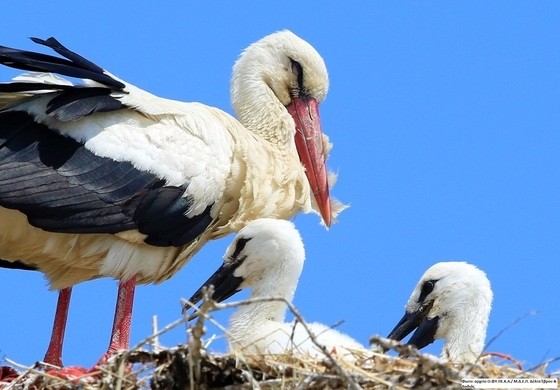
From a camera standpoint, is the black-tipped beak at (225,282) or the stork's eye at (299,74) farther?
the stork's eye at (299,74)

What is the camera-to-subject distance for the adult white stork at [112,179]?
25.6ft

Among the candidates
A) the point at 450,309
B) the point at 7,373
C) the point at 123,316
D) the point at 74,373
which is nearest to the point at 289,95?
the point at 123,316

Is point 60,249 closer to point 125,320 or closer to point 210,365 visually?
point 125,320

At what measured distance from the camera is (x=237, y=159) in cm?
827

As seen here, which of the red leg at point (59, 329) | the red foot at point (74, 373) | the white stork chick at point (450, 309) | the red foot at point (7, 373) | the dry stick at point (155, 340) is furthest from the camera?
the red leg at point (59, 329)

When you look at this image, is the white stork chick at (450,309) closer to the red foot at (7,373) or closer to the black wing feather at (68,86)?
the black wing feather at (68,86)

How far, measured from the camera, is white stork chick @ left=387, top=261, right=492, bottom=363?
7383 mm

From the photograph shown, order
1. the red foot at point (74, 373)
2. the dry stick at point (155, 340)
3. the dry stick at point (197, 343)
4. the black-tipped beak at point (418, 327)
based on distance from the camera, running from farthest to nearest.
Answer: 1. the black-tipped beak at point (418, 327)
2. the red foot at point (74, 373)
3. the dry stick at point (155, 340)
4. the dry stick at point (197, 343)

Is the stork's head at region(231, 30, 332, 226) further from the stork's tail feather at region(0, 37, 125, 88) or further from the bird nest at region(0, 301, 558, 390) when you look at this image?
the bird nest at region(0, 301, 558, 390)

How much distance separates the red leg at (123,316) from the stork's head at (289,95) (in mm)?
1248

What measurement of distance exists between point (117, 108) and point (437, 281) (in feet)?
5.64

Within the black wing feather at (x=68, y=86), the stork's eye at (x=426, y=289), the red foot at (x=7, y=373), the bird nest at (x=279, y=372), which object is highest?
the black wing feather at (x=68, y=86)

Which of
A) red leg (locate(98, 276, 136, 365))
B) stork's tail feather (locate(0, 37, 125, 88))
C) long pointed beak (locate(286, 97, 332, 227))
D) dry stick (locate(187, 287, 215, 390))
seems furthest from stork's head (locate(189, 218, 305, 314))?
dry stick (locate(187, 287, 215, 390))

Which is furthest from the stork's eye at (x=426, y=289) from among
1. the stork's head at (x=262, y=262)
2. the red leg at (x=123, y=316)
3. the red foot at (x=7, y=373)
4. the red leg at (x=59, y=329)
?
the red foot at (x=7, y=373)
